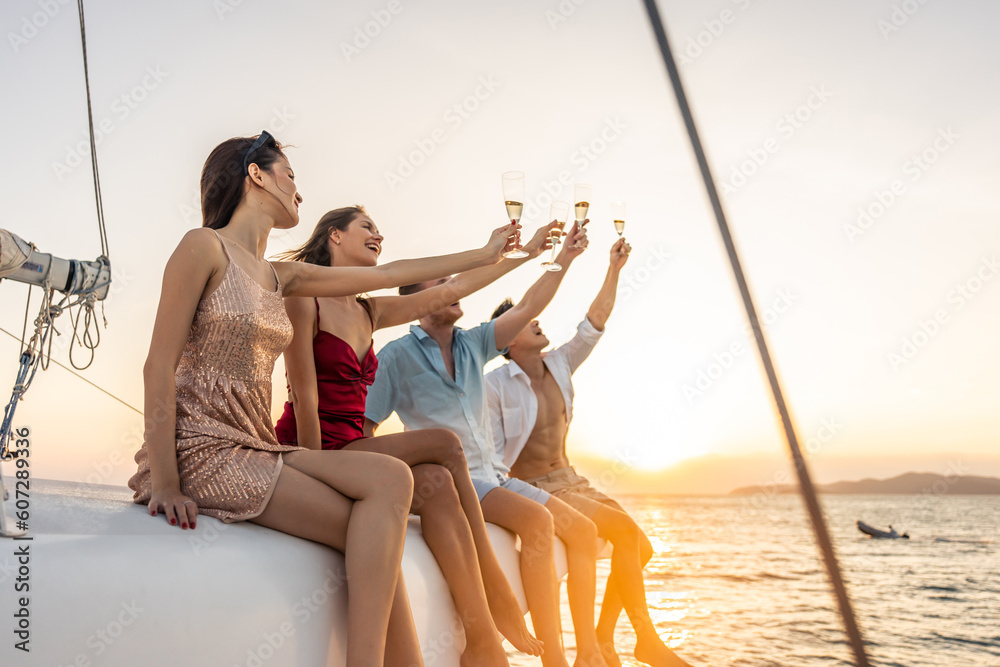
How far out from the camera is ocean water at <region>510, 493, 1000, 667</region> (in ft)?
20.2

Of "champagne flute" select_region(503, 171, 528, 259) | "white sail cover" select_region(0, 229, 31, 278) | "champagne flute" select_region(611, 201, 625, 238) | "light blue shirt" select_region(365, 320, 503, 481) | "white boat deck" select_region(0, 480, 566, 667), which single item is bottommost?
"white boat deck" select_region(0, 480, 566, 667)

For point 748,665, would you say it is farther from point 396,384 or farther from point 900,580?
point 900,580

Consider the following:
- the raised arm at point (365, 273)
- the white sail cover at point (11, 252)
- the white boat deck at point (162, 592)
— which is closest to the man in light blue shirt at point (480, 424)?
the raised arm at point (365, 273)

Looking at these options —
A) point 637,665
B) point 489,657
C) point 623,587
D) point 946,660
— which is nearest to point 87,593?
point 489,657

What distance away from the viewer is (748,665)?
524 cm

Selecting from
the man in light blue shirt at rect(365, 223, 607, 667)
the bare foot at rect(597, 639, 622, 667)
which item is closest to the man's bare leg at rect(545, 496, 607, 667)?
the man in light blue shirt at rect(365, 223, 607, 667)

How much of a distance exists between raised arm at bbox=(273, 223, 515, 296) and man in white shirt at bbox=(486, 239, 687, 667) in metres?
1.21

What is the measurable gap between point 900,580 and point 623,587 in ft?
43.8

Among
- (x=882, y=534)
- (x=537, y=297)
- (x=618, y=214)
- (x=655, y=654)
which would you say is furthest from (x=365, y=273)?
(x=882, y=534)

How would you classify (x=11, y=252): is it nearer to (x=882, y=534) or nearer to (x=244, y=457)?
(x=244, y=457)

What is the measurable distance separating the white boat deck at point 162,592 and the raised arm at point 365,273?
828 mm

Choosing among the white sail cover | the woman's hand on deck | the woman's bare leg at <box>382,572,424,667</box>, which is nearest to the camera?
the woman's hand on deck

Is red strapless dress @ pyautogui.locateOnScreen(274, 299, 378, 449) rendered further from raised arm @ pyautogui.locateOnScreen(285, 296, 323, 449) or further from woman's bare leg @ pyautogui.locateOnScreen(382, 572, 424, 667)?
woman's bare leg @ pyautogui.locateOnScreen(382, 572, 424, 667)

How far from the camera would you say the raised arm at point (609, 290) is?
422 cm
